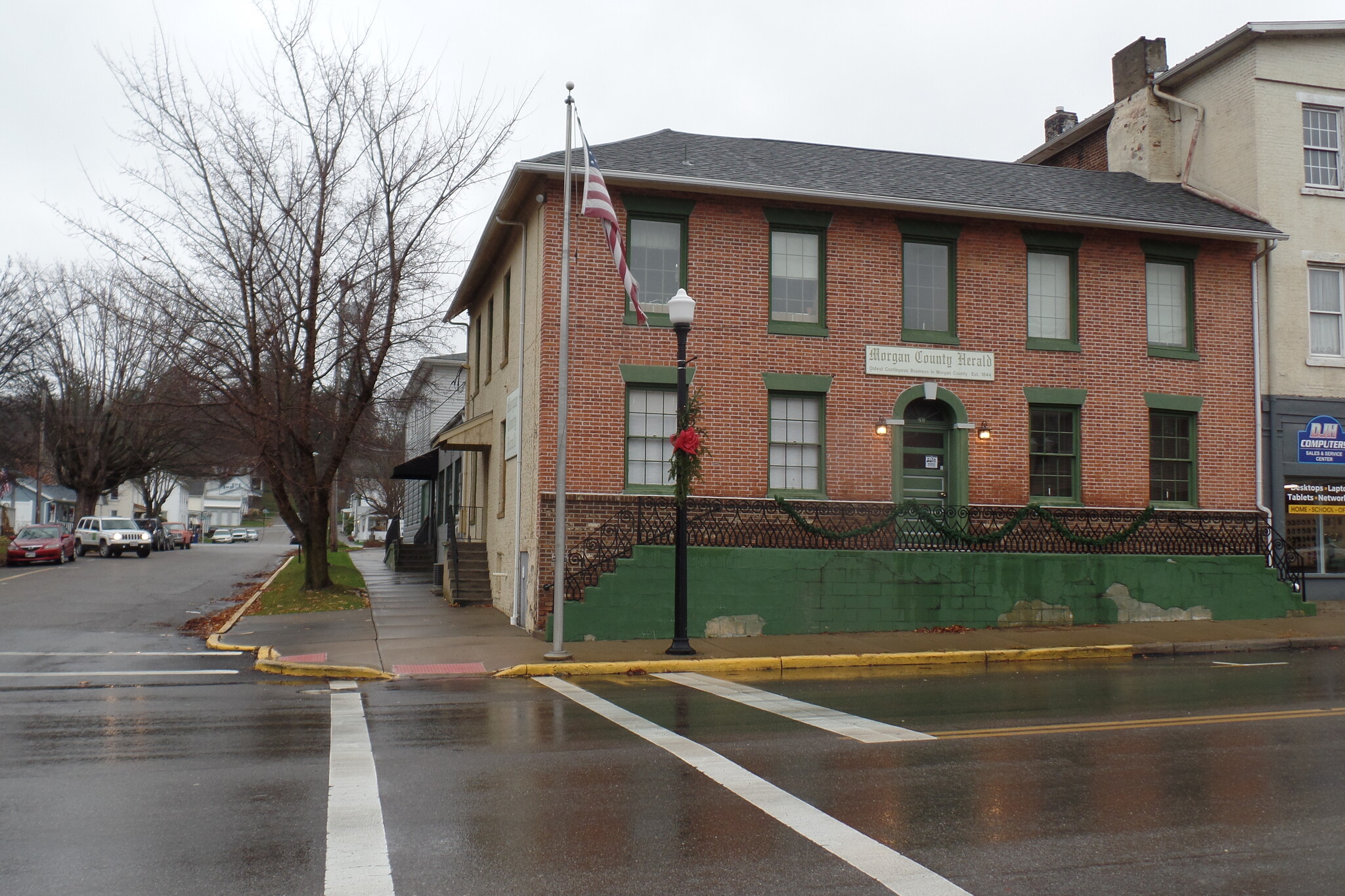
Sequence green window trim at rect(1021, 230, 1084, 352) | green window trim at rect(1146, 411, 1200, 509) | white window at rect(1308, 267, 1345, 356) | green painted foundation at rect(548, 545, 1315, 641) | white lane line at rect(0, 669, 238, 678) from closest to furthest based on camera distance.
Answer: white lane line at rect(0, 669, 238, 678) < green painted foundation at rect(548, 545, 1315, 641) < green window trim at rect(1021, 230, 1084, 352) < green window trim at rect(1146, 411, 1200, 509) < white window at rect(1308, 267, 1345, 356)

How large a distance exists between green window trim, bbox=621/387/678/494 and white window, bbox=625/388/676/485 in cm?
1

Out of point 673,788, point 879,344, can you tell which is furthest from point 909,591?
point 673,788

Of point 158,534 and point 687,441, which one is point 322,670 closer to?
point 687,441

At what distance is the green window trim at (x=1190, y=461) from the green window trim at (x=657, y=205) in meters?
9.10

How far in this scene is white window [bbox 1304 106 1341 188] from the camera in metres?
21.2

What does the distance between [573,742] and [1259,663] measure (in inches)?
392

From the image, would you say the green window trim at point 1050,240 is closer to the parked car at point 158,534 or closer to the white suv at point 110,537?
the white suv at point 110,537

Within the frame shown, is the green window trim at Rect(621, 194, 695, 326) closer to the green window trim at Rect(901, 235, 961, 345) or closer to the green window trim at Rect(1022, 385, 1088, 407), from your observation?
the green window trim at Rect(901, 235, 961, 345)

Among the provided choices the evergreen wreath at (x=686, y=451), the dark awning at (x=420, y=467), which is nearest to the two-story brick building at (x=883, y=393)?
the evergreen wreath at (x=686, y=451)

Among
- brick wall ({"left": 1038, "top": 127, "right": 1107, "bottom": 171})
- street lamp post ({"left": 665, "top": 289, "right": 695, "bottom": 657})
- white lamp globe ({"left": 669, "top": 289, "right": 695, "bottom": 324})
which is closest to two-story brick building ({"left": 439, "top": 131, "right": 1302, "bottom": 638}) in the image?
street lamp post ({"left": 665, "top": 289, "right": 695, "bottom": 657})

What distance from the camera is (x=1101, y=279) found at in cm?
1967

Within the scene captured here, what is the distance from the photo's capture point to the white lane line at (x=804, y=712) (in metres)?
8.93

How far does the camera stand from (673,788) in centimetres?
706

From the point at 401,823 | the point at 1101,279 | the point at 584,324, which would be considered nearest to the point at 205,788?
the point at 401,823
